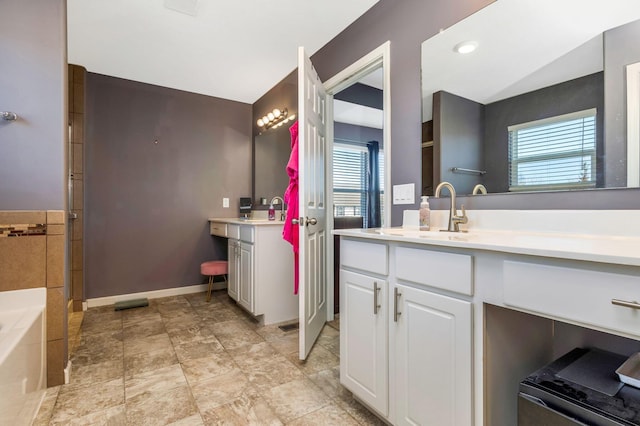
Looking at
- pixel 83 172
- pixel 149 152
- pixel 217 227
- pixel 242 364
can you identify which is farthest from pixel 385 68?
pixel 83 172

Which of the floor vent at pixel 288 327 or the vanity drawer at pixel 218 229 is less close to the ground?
the vanity drawer at pixel 218 229

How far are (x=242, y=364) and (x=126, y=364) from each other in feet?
2.41

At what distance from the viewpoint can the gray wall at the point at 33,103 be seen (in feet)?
5.50

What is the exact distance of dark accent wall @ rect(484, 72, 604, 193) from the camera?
115cm

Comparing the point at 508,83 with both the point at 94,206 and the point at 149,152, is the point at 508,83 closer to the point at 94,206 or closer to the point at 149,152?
the point at 149,152

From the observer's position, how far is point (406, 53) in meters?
1.88

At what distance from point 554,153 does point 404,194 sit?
78 cm

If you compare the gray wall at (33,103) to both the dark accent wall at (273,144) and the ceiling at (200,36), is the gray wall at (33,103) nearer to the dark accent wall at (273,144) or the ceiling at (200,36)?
the ceiling at (200,36)

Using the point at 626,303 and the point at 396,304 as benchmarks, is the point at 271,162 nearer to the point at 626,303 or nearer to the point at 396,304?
the point at 396,304

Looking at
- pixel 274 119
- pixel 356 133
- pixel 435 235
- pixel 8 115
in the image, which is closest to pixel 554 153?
pixel 435 235

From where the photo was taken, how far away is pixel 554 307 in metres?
0.79

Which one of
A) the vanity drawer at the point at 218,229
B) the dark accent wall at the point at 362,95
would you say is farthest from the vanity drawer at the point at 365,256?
the dark accent wall at the point at 362,95

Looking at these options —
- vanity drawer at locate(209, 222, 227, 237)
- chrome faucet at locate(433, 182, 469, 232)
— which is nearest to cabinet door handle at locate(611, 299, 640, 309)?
chrome faucet at locate(433, 182, 469, 232)

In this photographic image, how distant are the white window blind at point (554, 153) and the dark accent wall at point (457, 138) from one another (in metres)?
0.17
